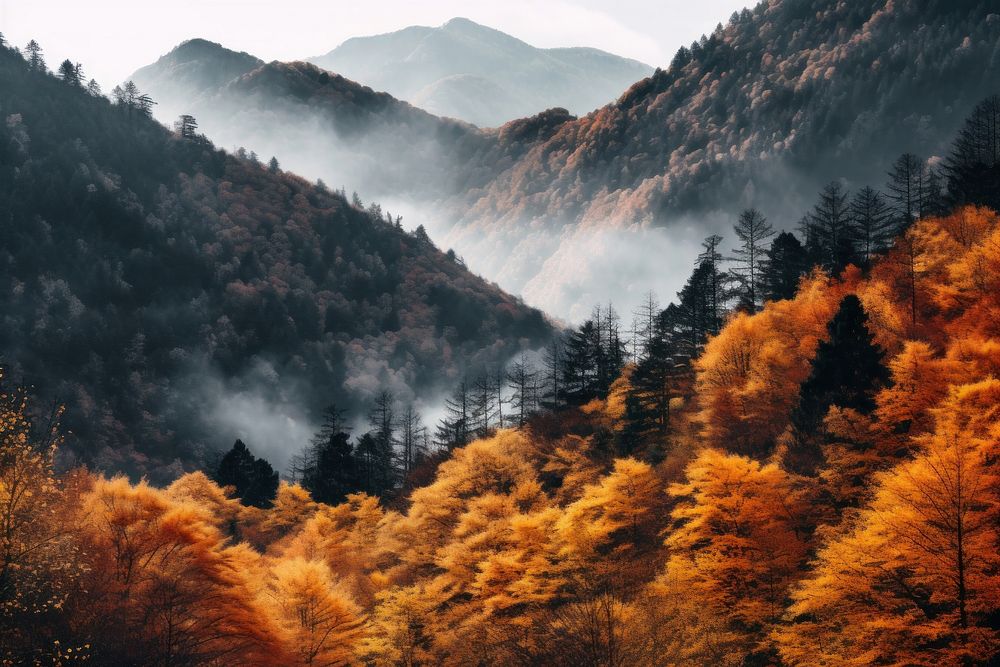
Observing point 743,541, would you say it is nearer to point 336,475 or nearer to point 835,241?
point 835,241

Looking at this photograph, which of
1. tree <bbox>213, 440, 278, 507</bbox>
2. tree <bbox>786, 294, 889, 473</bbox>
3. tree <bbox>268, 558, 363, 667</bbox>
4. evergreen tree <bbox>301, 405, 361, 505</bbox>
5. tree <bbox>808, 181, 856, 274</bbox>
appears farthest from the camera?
tree <bbox>213, 440, 278, 507</bbox>

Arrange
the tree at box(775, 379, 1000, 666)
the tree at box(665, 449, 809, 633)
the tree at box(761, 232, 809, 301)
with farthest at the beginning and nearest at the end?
1. the tree at box(761, 232, 809, 301)
2. the tree at box(665, 449, 809, 633)
3. the tree at box(775, 379, 1000, 666)

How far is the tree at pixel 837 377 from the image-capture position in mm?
54531

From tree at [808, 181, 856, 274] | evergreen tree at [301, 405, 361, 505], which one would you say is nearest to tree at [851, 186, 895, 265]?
tree at [808, 181, 856, 274]

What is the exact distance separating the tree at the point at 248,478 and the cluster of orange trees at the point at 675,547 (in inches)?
1878

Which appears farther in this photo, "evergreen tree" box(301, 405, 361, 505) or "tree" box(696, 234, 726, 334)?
"evergreen tree" box(301, 405, 361, 505)

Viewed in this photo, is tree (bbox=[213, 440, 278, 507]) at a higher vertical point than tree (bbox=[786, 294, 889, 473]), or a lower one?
lower

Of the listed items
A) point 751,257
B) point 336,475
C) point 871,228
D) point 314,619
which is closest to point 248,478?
point 336,475

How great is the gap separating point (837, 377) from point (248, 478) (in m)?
106

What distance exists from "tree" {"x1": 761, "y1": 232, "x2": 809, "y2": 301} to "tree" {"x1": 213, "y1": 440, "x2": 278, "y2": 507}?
84.6 metres

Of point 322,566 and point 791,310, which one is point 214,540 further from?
point 791,310

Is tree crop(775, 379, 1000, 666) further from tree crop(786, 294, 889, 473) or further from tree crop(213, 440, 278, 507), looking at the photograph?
tree crop(213, 440, 278, 507)

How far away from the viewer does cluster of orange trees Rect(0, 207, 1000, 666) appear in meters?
35.9

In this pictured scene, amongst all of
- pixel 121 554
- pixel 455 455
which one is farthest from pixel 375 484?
pixel 121 554
